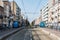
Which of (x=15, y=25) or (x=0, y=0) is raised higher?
(x=0, y=0)

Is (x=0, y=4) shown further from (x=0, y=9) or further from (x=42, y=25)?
(x=42, y=25)

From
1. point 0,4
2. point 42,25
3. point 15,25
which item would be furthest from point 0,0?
point 42,25

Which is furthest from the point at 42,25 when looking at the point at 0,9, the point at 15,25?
the point at 0,9

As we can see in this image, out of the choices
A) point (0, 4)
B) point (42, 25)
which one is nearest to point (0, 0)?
point (0, 4)

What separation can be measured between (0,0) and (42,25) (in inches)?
909

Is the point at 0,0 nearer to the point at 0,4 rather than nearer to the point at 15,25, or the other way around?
the point at 0,4

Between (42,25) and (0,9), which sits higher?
(0,9)

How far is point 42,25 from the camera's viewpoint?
86.9 meters

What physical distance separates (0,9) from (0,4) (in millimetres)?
5477

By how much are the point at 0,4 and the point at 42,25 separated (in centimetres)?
2220

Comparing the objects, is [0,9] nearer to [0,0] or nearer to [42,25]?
[0,0]

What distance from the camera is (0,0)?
3339 inches

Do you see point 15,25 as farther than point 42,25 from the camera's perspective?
No

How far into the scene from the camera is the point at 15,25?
79.0 meters
